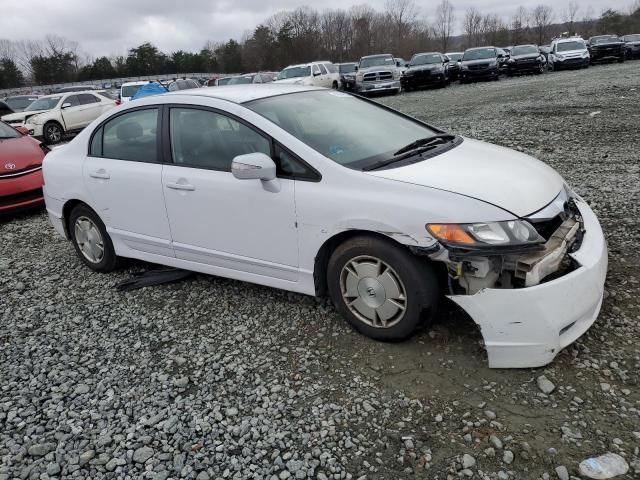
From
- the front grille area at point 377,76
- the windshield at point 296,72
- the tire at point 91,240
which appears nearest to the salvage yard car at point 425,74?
the front grille area at point 377,76

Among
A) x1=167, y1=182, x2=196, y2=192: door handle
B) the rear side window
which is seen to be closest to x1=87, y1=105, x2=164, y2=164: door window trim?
the rear side window

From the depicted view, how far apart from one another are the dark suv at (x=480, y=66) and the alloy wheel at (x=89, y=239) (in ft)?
74.2

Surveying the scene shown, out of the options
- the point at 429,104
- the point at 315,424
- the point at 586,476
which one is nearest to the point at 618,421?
the point at 586,476

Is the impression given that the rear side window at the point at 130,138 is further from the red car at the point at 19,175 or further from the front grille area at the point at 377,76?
the front grille area at the point at 377,76

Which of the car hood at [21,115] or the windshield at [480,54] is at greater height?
the windshield at [480,54]

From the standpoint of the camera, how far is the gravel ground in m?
2.47

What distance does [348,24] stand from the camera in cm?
7581

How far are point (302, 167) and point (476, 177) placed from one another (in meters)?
1.06

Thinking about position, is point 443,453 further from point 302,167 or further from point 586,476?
point 302,167

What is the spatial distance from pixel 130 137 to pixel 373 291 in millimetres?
2493

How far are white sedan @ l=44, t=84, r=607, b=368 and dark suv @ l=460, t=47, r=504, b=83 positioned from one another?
21.8 metres

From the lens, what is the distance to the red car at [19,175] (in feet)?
23.1

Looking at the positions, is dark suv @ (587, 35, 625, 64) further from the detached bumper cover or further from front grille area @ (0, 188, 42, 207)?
the detached bumper cover

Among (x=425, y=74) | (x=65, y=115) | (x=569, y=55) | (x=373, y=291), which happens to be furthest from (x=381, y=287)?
(x=569, y=55)
